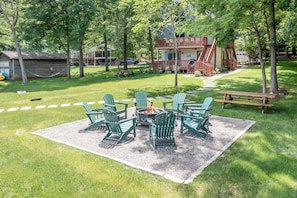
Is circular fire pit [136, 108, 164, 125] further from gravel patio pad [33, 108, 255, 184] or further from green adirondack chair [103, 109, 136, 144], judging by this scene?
green adirondack chair [103, 109, 136, 144]

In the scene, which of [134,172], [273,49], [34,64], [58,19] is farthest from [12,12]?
[134,172]

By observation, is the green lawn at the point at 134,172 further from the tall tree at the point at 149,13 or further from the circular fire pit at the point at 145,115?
the tall tree at the point at 149,13

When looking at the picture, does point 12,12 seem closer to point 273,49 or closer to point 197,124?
point 273,49

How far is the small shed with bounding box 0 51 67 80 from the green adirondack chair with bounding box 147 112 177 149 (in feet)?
80.0

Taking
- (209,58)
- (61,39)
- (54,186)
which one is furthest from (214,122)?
(61,39)

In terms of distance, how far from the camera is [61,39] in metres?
25.3

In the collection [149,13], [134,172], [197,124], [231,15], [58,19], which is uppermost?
[58,19]

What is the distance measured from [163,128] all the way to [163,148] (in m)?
0.48

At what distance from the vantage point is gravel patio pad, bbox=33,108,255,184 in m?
5.01

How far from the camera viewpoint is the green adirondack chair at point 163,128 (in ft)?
19.4

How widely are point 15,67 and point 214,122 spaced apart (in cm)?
2423

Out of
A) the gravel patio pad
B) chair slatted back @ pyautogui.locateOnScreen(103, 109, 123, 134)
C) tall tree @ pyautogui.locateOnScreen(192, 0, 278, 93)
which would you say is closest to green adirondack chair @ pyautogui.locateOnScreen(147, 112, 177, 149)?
the gravel patio pad

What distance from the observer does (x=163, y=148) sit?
6020 millimetres

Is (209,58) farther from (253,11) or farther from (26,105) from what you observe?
(26,105)
